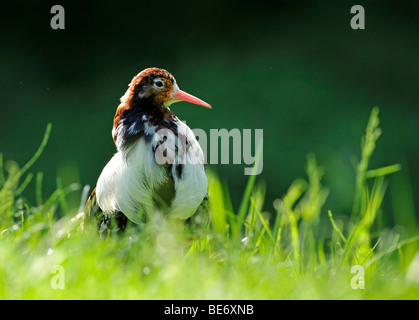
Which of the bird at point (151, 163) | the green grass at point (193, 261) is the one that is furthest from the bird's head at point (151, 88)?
the green grass at point (193, 261)

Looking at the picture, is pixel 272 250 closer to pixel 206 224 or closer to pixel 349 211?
pixel 206 224

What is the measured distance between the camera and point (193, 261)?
1577 millimetres

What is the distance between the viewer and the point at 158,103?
5.85 feet

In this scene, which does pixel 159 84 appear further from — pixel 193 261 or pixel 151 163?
pixel 193 261

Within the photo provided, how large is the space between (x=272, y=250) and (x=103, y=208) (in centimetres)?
48

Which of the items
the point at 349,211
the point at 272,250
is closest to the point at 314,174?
the point at 272,250

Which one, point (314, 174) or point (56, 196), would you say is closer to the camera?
point (56, 196)

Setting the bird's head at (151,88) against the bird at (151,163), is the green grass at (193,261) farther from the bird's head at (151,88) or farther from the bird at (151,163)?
the bird's head at (151,88)

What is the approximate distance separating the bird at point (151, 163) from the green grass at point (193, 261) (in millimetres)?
67

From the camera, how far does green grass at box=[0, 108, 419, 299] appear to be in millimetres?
1327

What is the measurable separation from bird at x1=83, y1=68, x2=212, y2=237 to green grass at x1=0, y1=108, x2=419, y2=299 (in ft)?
0.22
